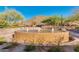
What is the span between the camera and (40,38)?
2.20 m

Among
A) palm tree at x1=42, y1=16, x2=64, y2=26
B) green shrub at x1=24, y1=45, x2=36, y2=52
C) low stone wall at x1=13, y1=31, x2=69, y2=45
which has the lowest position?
green shrub at x1=24, y1=45, x2=36, y2=52

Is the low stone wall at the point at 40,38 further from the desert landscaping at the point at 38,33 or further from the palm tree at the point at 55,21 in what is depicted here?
the palm tree at the point at 55,21

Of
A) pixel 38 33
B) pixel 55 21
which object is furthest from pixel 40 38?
pixel 55 21

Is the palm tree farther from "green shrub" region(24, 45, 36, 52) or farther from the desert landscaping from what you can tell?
"green shrub" region(24, 45, 36, 52)

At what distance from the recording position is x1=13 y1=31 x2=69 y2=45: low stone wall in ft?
7.17

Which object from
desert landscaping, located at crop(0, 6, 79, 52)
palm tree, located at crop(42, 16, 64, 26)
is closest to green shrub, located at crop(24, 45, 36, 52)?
desert landscaping, located at crop(0, 6, 79, 52)

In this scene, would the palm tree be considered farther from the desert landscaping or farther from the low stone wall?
the low stone wall

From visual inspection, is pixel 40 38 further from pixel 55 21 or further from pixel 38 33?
pixel 55 21

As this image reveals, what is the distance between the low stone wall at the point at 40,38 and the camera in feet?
7.17

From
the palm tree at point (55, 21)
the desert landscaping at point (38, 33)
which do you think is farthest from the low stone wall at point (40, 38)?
the palm tree at point (55, 21)

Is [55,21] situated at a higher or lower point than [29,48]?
higher

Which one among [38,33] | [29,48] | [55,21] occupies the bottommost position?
[29,48]

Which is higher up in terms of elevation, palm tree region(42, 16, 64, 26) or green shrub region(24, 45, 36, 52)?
palm tree region(42, 16, 64, 26)
